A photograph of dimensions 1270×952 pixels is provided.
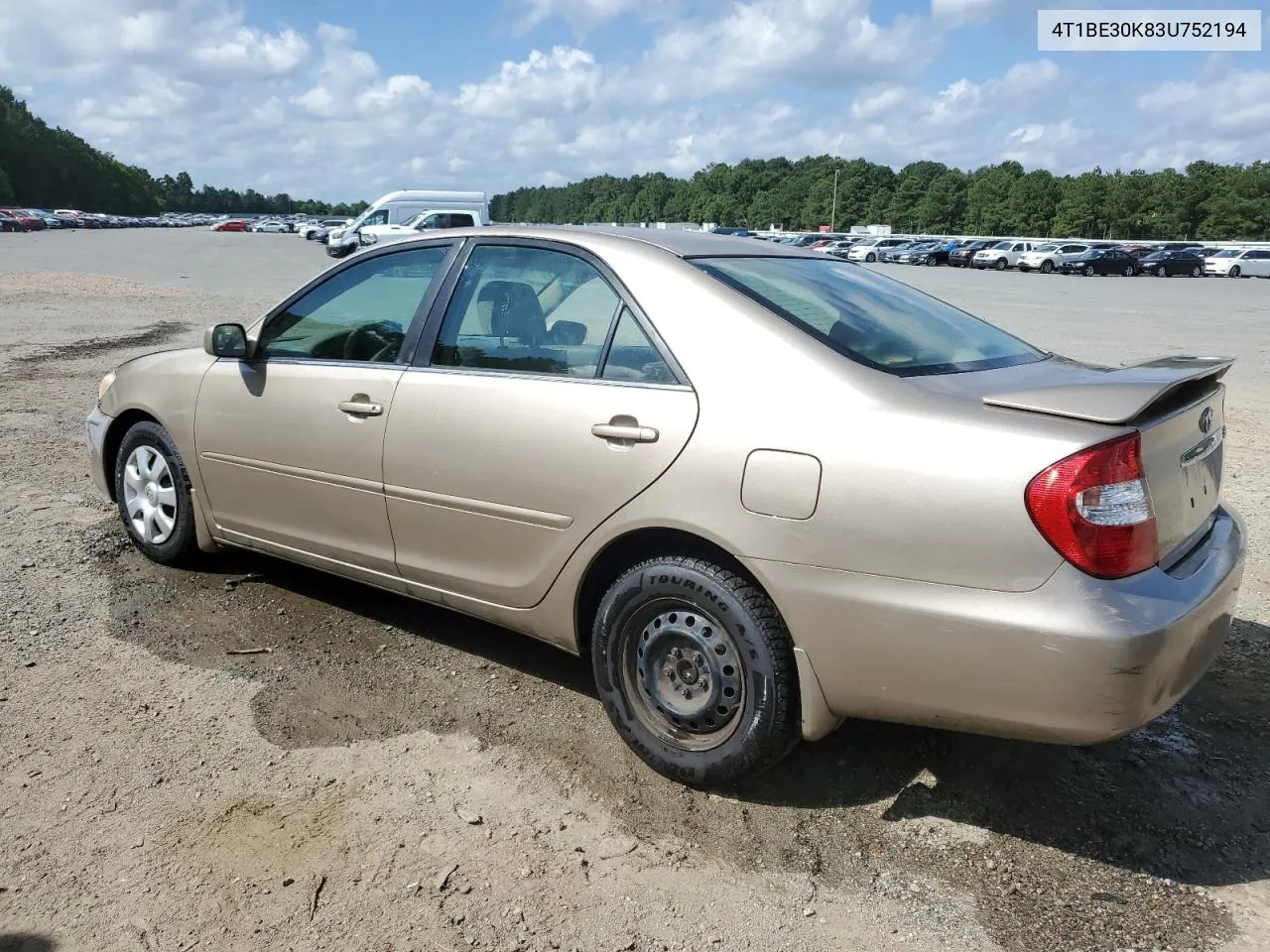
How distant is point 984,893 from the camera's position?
263cm

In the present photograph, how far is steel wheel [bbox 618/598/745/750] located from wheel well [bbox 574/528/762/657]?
16cm

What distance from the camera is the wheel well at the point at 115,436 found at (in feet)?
16.1

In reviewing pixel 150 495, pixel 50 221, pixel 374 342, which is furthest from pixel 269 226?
pixel 374 342

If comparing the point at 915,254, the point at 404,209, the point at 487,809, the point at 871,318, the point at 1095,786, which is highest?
the point at 404,209

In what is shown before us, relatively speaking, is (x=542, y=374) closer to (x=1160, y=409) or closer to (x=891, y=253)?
(x=1160, y=409)

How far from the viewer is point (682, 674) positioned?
3.10m

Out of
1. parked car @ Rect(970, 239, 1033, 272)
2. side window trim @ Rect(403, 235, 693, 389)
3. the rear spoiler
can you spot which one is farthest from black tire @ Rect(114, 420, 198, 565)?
parked car @ Rect(970, 239, 1033, 272)

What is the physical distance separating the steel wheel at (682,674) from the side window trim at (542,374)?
2.37ft

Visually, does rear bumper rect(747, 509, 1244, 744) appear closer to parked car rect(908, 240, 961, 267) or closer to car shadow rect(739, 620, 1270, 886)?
car shadow rect(739, 620, 1270, 886)

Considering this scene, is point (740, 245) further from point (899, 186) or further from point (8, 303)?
point (899, 186)

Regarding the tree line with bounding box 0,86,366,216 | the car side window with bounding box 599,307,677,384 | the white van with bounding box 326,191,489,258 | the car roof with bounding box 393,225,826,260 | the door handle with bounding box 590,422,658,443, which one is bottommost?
the door handle with bounding box 590,422,658,443

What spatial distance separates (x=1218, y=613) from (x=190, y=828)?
2.90m

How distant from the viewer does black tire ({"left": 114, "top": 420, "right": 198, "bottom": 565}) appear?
4.64 m

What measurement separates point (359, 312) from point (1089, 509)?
281 cm
